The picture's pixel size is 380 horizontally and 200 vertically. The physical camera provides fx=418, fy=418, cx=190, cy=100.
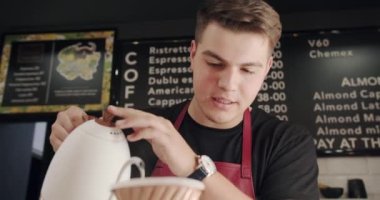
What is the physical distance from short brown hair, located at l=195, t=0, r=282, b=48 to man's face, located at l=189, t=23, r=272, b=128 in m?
0.02

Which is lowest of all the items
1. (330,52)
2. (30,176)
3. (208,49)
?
(30,176)

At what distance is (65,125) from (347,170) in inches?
80.8

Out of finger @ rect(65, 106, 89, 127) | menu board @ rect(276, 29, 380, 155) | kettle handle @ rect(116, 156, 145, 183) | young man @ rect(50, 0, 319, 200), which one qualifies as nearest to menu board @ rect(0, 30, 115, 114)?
menu board @ rect(276, 29, 380, 155)

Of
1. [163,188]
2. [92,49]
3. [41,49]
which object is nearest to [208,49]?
[163,188]

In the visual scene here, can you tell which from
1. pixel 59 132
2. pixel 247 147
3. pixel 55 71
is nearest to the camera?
pixel 59 132

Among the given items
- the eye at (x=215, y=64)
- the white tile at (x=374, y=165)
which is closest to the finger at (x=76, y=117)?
the eye at (x=215, y=64)

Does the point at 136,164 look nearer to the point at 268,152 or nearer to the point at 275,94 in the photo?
the point at 268,152

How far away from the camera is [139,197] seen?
0.60 m

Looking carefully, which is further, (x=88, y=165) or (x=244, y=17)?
(x=244, y=17)

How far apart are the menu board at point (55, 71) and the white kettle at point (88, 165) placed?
205cm

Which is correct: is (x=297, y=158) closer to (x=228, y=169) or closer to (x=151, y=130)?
(x=228, y=169)

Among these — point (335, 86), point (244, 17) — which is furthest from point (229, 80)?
point (335, 86)

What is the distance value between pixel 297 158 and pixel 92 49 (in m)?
2.19

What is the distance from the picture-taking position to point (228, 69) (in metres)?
1.14
